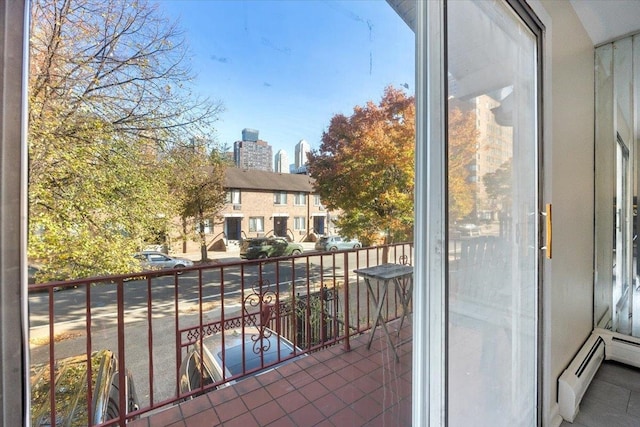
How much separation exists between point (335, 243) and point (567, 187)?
1.59 metres

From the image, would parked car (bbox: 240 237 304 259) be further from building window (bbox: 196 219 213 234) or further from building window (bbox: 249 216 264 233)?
building window (bbox: 196 219 213 234)

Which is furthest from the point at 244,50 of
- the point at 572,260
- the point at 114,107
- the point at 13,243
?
the point at 572,260

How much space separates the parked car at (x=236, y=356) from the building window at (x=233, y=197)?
0.98 meters

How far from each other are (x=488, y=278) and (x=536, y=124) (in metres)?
0.92

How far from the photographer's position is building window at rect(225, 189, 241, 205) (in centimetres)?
145

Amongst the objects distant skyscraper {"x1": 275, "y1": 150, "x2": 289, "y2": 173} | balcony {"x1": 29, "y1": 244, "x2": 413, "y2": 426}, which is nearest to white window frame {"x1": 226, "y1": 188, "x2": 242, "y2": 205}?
distant skyscraper {"x1": 275, "y1": 150, "x2": 289, "y2": 173}

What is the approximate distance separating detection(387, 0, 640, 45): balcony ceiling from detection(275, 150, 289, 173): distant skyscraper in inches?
85.8

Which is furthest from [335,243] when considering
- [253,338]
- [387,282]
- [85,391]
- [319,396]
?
[85,391]

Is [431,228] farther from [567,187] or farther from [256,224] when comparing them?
[567,187]

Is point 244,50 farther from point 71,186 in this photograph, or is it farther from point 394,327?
point 394,327

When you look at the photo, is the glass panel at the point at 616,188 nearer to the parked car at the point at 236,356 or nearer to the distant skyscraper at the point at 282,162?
the distant skyscraper at the point at 282,162

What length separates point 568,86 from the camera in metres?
1.82

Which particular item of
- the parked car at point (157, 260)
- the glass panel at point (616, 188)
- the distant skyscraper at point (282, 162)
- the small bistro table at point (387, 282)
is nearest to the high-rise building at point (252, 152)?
the distant skyscraper at point (282, 162)

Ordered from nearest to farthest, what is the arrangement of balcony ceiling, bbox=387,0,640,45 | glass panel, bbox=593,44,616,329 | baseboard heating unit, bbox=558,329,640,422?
baseboard heating unit, bbox=558,329,640,422 → balcony ceiling, bbox=387,0,640,45 → glass panel, bbox=593,44,616,329
